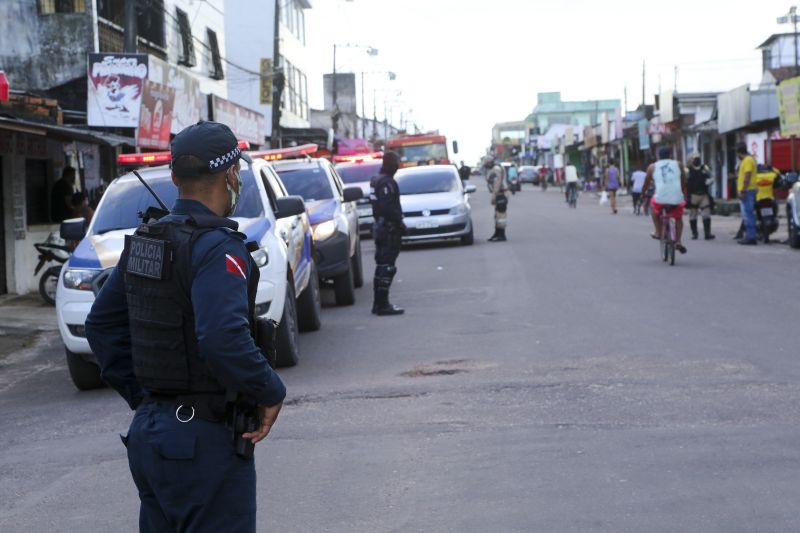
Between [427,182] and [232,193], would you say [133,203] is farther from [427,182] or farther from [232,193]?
[427,182]

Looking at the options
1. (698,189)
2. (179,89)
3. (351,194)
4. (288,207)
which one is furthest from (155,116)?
(288,207)

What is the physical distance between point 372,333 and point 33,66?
14872mm

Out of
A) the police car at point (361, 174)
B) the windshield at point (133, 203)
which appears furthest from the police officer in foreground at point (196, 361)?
the police car at point (361, 174)

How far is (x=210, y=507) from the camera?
3.22 meters

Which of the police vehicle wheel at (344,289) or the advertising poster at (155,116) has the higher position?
the advertising poster at (155,116)

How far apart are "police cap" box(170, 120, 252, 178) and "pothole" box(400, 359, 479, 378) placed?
598 centimetres

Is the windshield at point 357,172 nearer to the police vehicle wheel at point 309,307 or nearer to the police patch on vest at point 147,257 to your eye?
the police vehicle wheel at point 309,307

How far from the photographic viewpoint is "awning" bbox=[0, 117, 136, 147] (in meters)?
14.8

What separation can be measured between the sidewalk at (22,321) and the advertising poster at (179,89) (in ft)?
20.9

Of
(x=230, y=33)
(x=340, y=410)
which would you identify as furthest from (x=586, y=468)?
(x=230, y=33)

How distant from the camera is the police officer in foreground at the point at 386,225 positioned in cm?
1310

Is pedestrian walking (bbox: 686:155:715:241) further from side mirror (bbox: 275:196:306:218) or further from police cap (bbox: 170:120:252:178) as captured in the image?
police cap (bbox: 170:120:252:178)

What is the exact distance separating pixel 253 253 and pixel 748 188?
14800 mm

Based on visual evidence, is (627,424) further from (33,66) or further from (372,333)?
(33,66)
